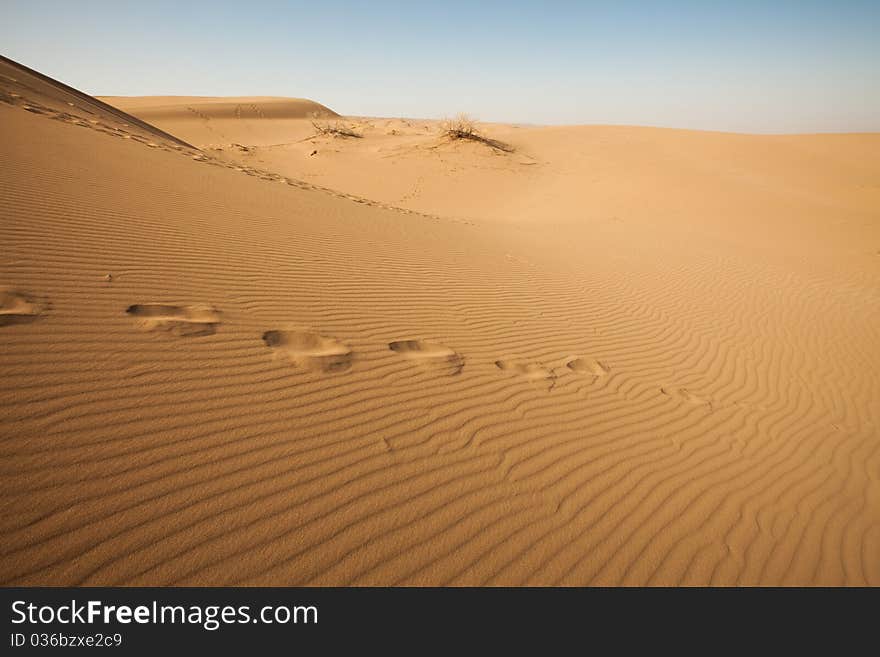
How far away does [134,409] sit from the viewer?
2184 mm

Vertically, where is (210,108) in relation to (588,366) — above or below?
above

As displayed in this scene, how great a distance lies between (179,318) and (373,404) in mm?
1499

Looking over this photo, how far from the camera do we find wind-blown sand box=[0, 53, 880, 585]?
1903 millimetres

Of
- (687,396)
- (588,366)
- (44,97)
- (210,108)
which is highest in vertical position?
(210,108)

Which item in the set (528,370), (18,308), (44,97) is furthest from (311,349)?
(44,97)

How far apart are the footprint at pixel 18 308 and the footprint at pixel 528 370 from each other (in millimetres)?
3192

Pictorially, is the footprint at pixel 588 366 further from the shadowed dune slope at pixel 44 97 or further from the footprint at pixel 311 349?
the shadowed dune slope at pixel 44 97

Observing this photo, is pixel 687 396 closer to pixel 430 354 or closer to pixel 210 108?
pixel 430 354

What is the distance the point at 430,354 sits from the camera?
362cm

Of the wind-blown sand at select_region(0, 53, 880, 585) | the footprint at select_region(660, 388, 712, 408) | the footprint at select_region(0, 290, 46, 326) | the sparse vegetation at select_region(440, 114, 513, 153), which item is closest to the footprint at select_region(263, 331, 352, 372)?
the wind-blown sand at select_region(0, 53, 880, 585)

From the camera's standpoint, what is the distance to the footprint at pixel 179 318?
9.27ft

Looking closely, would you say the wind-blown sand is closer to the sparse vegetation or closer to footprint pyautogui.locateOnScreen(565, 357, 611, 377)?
footprint pyautogui.locateOnScreen(565, 357, 611, 377)
